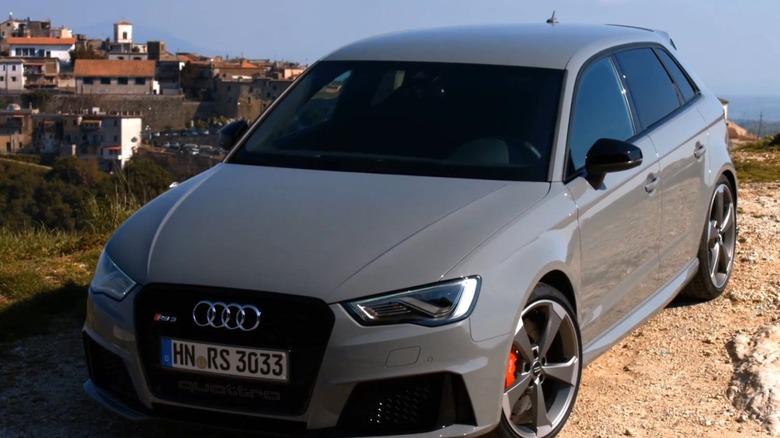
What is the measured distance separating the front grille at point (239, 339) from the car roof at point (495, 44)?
1.93 metres

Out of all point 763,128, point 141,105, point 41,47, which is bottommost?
point 41,47

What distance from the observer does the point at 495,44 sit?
553 cm

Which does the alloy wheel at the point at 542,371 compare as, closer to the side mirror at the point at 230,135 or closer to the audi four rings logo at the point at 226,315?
the audi four rings logo at the point at 226,315

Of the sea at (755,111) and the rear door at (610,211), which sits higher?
the rear door at (610,211)

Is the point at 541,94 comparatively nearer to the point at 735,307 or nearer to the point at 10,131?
the point at 735,307

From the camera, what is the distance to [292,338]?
3.85 m

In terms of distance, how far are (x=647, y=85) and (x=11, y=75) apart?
324 feet

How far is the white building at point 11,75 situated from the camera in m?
96.7

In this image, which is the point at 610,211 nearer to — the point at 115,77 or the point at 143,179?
the point at 143,179

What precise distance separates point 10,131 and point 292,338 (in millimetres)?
58609

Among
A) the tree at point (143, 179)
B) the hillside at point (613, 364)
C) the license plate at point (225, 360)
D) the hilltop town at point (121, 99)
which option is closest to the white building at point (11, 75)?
the hilltop town at point (121, 99)

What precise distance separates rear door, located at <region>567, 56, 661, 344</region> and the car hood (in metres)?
0.32

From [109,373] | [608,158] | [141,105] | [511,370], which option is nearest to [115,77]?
[141,105]

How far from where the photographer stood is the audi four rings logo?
3.89 m
